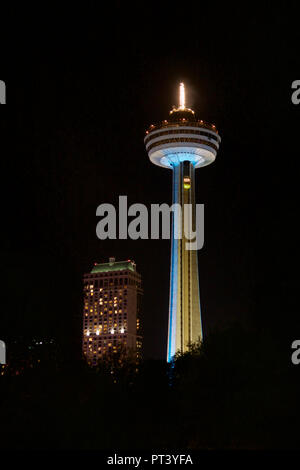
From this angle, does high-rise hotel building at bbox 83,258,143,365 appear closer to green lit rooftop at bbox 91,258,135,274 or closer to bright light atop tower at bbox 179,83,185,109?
green lit rooftop at bbox 91,258,135,274

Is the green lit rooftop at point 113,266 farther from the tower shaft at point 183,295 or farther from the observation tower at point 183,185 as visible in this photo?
the tower shaft at point 183,295

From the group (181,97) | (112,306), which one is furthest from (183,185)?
(112,306)

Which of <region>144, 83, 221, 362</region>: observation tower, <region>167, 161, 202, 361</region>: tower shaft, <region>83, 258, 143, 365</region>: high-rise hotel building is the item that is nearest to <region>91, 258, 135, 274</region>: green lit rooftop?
<region>83, 258, 143, 365</region>: high-rise hotel building

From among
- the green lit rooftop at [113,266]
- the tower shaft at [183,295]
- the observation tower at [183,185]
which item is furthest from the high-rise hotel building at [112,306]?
the tower shaft at [183,295]

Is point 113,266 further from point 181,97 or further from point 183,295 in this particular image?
point 183,295

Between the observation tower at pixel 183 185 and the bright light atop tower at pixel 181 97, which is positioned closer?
the observation tower at pixel 183 185

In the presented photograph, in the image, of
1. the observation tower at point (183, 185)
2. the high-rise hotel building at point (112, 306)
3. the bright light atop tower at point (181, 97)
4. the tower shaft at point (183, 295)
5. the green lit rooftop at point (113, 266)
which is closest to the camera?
the tower shaft at point (183, 295)
